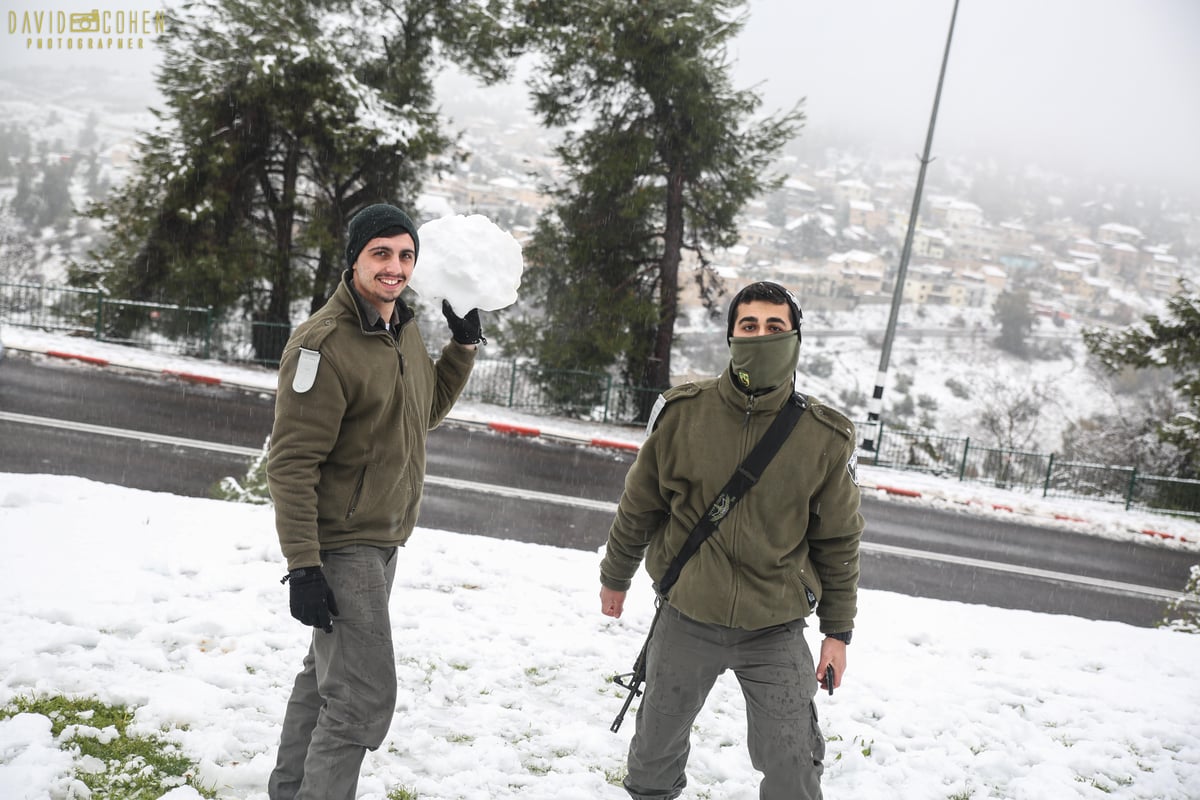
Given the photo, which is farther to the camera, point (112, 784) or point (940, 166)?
point (940, 166)

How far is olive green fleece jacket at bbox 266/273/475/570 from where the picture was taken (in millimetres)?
2375

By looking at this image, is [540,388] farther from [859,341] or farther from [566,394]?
[859,341]

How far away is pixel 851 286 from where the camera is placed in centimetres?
9225

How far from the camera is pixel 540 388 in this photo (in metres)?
20.0

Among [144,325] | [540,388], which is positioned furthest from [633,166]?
[144,325]

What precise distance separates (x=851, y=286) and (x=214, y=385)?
8593cm

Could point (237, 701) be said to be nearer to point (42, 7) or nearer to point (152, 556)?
point (152, 556)

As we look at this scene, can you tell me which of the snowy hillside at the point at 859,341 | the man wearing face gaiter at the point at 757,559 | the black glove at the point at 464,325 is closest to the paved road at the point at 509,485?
the black glove at the point at 464,325

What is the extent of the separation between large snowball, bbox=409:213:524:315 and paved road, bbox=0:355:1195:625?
610 centimetres

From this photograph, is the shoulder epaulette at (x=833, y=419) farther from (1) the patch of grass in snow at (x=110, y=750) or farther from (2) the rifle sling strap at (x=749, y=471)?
(1) the patch of grass in snow at (x=110, y=750)

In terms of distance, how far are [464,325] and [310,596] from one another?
1178 millimetres

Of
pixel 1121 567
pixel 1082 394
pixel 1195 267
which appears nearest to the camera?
pixel 1121 567

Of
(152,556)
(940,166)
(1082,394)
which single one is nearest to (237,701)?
(152,556)

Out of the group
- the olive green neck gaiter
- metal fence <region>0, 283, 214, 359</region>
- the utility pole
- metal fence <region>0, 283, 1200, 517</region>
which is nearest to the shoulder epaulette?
the olive green neck gaiter
